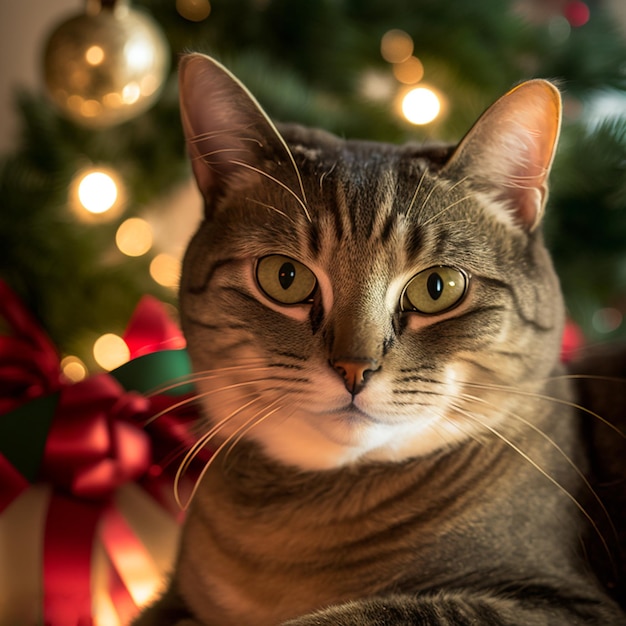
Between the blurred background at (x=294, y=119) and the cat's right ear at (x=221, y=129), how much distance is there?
308mm

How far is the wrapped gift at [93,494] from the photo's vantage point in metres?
0.76

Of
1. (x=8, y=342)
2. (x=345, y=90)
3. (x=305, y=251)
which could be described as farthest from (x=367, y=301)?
(x=345, y=90)

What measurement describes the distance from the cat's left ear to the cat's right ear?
0.56ft

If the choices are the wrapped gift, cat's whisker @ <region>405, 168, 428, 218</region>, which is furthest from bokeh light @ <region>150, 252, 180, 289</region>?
cat's whisker @ <region>405, 168, 428, 218</region>

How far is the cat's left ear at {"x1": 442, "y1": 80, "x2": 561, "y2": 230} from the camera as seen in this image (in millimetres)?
649

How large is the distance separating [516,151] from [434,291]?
0.15 m

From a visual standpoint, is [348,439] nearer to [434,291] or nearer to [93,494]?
[434,291]

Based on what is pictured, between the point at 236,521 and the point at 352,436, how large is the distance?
7.0 inches

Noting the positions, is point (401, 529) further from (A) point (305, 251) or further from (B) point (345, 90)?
(B) point (345, 90)

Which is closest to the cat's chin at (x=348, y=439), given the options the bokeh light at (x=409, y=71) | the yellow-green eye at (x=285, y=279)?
the yellow-green eye at (x=285, y=279)

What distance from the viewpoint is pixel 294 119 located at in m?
1.07

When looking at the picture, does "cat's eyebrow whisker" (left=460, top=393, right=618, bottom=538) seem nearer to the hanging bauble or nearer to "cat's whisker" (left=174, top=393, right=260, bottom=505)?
"cat's whisker" (left=174, top=393, right=260, bottom=505)

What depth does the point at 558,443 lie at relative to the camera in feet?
2.41

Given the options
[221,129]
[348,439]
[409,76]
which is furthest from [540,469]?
[409,76]
